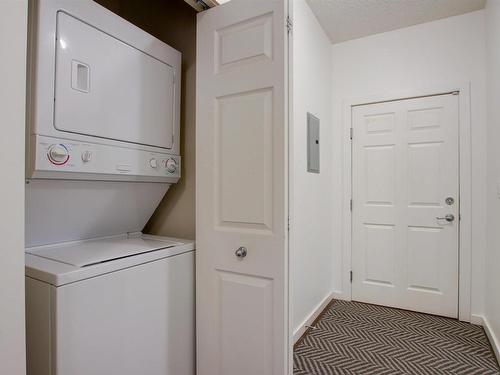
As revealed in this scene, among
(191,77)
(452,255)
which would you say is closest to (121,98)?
(191,77)

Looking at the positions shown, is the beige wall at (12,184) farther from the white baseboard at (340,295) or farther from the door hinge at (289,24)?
the white baseboard at (340,295)

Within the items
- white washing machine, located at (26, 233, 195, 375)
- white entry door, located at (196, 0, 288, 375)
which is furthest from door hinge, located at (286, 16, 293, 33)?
white washing machine, located at (26, 233, 195, 375)

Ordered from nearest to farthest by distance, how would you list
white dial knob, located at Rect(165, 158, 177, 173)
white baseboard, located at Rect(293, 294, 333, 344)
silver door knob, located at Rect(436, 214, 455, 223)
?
white dial knob, located at Rect(165, 158, 177, 173)
white baseboard, located at Rect(293, 294, 333, 344)
silver door knob, located at Rect(436, 214, 455, 223)

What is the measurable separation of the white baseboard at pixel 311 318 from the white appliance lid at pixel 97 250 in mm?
1315

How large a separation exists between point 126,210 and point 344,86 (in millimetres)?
2496

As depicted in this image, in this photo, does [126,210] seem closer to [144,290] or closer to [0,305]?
[144,290]

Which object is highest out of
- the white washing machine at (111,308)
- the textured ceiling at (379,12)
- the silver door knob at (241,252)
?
the textured ceiling at (379,12)

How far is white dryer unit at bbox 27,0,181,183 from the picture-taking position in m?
1.10

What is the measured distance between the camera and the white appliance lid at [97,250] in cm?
119

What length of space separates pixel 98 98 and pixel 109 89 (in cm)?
Answer: 7

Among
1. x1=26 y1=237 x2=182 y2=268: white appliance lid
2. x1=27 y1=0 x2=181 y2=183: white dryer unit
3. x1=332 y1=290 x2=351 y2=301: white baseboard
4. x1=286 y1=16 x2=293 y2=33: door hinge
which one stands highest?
x1=286 y1=16 x2=293 y2=33: door hinge

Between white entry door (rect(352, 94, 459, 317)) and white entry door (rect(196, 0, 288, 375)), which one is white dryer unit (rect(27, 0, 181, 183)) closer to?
white entry door (rect(196, 0, 288, 375))

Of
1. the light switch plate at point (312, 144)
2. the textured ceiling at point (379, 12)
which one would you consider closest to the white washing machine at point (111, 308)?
the light switch plate at point (312, 144)

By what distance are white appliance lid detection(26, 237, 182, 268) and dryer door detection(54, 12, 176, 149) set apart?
0.51 m
